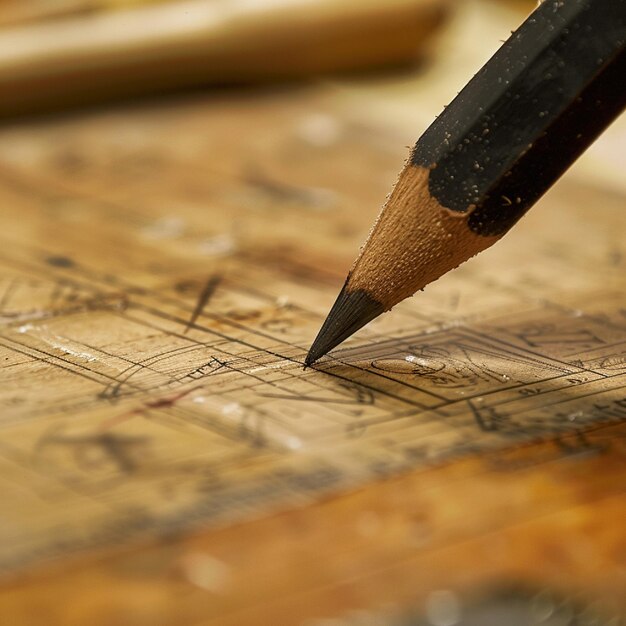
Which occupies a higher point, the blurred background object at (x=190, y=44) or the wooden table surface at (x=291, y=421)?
the blurred background object at (x=190, y=44)

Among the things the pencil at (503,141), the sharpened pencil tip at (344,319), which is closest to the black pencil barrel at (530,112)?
the pencil at (503,141)

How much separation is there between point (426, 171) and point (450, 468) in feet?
0.77

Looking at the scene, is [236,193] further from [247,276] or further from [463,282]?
[463,282]

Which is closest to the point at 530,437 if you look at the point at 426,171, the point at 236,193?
the point at 426,171

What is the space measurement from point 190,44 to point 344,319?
1284mm

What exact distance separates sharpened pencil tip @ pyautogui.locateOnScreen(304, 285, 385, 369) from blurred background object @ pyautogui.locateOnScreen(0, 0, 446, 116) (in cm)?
115

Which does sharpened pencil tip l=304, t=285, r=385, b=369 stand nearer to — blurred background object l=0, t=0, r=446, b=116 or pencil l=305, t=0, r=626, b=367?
pencil l=305, t=0, r=626, b=367

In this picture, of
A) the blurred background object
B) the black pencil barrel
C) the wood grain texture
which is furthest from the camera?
the blurred background object

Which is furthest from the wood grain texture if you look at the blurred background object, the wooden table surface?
the blurred background object

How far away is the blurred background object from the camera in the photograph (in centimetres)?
198

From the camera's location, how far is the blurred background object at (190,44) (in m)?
1.98

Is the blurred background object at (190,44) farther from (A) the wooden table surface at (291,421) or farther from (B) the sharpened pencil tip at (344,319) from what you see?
→ (B) the sharpened pencil tip at (344,319)

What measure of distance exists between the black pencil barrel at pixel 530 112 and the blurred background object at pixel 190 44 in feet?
4.07

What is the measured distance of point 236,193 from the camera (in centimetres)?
158
